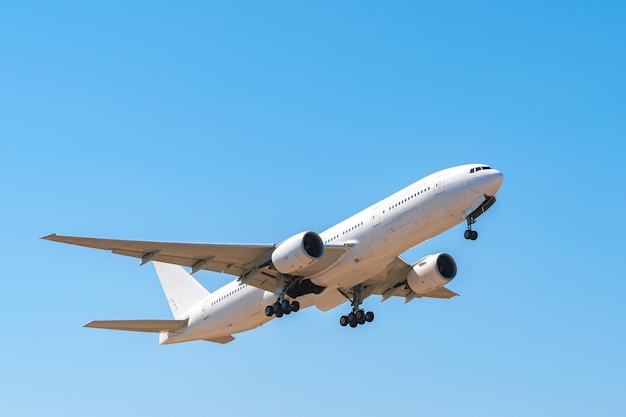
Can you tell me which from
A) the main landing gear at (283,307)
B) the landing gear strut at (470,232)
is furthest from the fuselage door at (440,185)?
the main landing gear at (283,307)

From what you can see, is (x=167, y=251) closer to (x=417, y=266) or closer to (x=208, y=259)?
(x=208, y=259)

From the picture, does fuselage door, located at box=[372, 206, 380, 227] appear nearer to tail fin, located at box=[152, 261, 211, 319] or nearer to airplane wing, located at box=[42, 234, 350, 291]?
airplane wing, located at box=[42, 234, 350, 291]

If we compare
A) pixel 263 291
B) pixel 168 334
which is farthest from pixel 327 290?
pixel 168 334

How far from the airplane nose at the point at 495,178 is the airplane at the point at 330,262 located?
0.13 ft

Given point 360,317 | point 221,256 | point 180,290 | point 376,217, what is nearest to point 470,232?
point 376,217

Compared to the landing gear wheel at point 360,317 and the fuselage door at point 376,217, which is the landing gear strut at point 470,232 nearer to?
the fuselage door at point 376,217

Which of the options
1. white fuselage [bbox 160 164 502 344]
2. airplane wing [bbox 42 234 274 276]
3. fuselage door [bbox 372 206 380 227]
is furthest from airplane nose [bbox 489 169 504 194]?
airplane wing [bbox 42 234 274 276]

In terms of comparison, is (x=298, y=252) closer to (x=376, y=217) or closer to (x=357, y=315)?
(x=376, y=217)

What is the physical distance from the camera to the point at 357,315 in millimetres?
45281

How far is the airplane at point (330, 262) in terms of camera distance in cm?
3841

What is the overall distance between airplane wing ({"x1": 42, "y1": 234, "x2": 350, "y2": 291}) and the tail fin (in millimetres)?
6819

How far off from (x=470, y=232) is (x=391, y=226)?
10.3 ft

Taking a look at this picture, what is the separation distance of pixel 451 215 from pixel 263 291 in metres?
9.84

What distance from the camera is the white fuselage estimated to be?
125 feet
